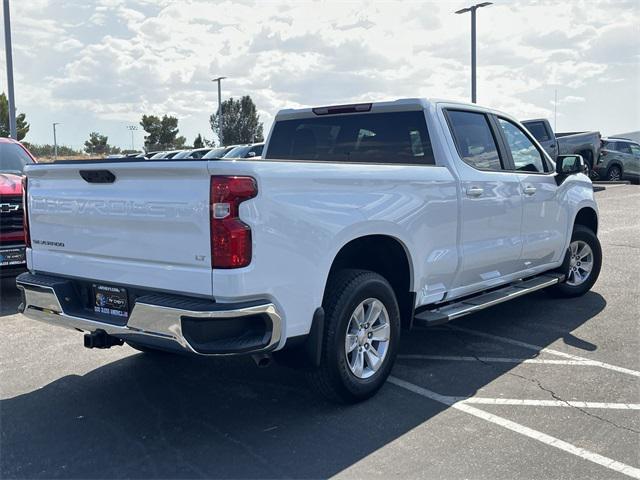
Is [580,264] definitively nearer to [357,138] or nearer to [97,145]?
[357,138]

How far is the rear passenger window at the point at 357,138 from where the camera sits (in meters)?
5.11

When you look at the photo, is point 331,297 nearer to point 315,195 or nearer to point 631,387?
point 315,195

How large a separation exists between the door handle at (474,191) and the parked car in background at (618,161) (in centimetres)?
1951

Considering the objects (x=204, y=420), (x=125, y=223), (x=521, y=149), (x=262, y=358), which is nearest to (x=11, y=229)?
(x=125, y=223)

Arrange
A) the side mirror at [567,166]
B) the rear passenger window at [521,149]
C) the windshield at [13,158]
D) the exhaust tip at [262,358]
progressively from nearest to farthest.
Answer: the exhaust tip at [262,358] < the rear passenger window at [521,149] < the side mirror at [567,166] < the windshield at [13,158]

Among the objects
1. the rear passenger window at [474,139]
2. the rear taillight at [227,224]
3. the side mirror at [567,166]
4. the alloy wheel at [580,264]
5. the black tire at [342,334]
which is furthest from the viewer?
the alloy wheel at [580,264]

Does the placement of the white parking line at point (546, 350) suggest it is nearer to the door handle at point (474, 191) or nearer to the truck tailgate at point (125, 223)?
the door handle at point (474, 191)

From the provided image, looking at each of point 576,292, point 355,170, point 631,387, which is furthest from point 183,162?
point 576,292

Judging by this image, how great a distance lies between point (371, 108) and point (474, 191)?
109 centimetres

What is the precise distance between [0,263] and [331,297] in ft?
15.8

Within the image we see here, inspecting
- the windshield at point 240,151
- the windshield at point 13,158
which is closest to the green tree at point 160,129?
the windshield at point 240,151

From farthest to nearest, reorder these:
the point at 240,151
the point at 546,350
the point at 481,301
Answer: the point at 240,151, the point at 546,350, the point at 481,301

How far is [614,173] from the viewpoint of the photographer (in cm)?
2316

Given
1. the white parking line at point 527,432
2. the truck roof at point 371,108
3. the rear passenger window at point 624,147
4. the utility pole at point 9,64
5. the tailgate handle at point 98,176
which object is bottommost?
the white parking line at point 527,432
